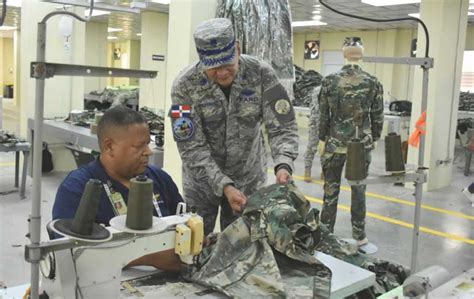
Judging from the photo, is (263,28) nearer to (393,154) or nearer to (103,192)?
(393,154)

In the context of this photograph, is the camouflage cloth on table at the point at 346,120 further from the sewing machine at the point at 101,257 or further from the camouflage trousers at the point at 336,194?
the sewing machine at the point at 101,257

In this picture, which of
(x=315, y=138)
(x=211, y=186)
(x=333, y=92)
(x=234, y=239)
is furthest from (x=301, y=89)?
(x=234, y=239)

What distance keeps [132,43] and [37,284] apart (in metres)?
18.2

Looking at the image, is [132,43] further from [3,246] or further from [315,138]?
[3,246]

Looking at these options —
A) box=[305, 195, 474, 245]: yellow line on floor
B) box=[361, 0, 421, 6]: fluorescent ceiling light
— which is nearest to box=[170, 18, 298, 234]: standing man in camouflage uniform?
box=[305, 195, 474, 245]: yellow line on floor

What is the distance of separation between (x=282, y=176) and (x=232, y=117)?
40 centimetres

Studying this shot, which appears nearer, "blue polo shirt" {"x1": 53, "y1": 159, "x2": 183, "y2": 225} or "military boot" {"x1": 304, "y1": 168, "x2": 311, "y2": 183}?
"blue polo shirt" {"x1": 53, "y1": 159, "x2": 183, "y2": 225}

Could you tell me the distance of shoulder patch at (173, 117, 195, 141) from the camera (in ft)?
6.66

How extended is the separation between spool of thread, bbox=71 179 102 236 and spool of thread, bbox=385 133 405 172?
58.8 inches

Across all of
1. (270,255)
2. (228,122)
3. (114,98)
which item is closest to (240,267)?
(270,255)

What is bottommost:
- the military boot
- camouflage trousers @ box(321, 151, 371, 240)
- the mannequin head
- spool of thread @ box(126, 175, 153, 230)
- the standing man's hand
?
the military boot

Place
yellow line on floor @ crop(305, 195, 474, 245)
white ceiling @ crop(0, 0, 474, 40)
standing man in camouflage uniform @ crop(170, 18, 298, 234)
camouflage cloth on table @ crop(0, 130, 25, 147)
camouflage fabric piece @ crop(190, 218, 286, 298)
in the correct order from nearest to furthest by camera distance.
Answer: camouflage fabric piece @ crop(190, 218, 286, 298), standing man in camouflage uniform @ crop(170, 18, 298, 234), yellow line on floor @ crop(305, 195, 474, 245), camouflage cloth on table @ crop(0, 130, 25, 147), white ceiling @ crop(0, 0, 474, 40)

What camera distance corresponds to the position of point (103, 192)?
1.52 metres

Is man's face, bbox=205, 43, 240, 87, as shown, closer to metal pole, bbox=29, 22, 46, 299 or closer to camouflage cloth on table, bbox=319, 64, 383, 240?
metal pole, bbox=29, 22, 46, 299
